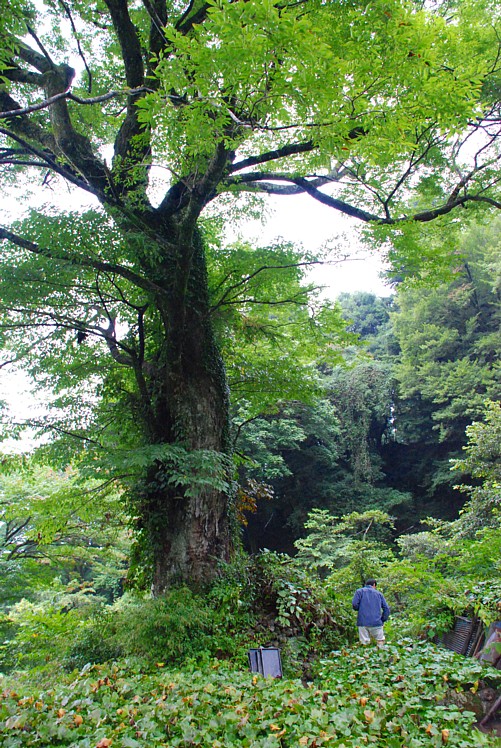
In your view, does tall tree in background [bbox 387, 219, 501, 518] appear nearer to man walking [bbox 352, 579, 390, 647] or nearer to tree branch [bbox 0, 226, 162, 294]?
man walking [bbox 352, 579, 390, 647]

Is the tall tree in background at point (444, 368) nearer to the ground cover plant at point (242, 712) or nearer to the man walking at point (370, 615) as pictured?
the man walking at point (370, 615)

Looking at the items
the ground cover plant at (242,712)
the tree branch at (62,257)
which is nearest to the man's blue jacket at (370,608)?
the ground cover plant at (242,712)

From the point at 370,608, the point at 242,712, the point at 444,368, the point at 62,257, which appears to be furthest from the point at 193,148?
the point at 444,368

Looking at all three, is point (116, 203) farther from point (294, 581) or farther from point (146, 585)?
point (294, 581)

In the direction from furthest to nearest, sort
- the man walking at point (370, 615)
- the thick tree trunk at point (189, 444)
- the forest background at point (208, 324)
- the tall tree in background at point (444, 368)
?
the tall tree in background at point (444, 368) → the man walking at point (370, 615) → the thick tree trunk at point (189, 444) → the forest background at point (208, 324)

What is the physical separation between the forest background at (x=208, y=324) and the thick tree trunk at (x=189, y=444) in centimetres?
3

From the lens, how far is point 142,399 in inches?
210

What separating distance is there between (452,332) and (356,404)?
16.6 ft

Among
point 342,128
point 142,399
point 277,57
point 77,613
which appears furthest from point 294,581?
point 277,57

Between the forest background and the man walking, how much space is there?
186 millimetres

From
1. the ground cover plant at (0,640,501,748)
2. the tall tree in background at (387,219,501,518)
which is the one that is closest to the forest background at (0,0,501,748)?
the ground cover plant at (0,640,501,748)

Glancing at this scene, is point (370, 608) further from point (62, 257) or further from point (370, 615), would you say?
point (62, 257)

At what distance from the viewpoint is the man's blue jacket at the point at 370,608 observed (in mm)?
5113

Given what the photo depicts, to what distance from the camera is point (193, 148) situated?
10.8ft
